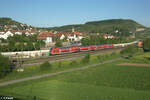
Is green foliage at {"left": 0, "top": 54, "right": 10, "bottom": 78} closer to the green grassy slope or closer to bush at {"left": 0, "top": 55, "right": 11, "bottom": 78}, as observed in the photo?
bush at {"left": 0, "top": 55, "right": 11, "bottom": 78}

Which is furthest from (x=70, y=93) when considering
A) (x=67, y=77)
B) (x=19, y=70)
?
(x=19, y=70)

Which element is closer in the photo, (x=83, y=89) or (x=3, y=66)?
(x=83, y=89)

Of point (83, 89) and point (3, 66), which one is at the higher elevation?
point (3, 66)

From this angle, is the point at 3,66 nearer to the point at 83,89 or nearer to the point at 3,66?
the point at 3,66

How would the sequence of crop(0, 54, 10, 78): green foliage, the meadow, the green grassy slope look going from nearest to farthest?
the meadow, the green grassy slope, crop(0, 54, 10, 78): green foliage

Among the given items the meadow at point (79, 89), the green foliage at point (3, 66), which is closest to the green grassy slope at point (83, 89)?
the meadow at point (79, 89)

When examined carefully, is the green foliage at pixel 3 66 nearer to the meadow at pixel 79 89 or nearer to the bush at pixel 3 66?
the bush at pixel 3 66

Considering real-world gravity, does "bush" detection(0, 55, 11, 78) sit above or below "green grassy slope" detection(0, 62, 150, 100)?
above

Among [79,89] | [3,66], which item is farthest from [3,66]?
[79,89]

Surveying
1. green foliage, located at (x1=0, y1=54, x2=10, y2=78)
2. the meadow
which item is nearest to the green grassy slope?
the meadow

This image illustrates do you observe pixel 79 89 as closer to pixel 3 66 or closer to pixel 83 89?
pixel 83 89

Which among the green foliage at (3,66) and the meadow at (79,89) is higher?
the green foliage at (3,66)

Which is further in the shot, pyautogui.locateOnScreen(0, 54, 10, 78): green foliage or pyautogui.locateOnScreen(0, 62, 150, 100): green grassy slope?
pyautogui.locateOnScreen(0, 54, 10, 78): green foliage

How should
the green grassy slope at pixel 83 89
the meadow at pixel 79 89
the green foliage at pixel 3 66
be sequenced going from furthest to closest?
the green foliage at pixel 3 66
the green grassy slope at pixel 83 89
the meadow at pixel 79 89
